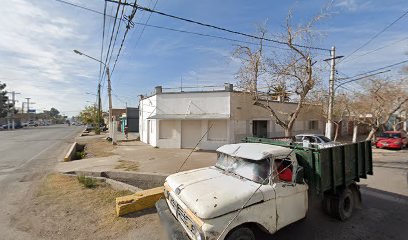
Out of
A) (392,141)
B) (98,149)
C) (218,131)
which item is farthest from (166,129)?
(392,141)

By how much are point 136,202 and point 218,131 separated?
1151 centimetres

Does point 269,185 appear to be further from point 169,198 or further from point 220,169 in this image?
point 169,198

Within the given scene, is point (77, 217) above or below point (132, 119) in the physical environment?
below

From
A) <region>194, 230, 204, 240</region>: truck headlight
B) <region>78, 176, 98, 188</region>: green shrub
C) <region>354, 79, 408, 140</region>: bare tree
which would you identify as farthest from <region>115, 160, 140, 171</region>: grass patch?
<region>354, 79, 408, 140</region>: bare tree

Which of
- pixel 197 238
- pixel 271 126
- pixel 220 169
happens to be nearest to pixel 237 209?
pixel 197 238

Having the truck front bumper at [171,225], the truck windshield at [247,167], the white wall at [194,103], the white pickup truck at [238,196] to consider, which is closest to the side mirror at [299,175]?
the white pickup truck at [238,196]

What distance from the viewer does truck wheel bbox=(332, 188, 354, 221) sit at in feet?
17.2

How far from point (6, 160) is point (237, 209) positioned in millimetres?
14472

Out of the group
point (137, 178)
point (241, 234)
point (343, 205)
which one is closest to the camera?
point (241, 234)

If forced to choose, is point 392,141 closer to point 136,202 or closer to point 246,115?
point 246,115

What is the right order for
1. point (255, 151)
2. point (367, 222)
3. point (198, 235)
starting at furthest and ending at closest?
point (367, 222) → point (255, 151) → point (198, 235)

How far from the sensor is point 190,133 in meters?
17.2

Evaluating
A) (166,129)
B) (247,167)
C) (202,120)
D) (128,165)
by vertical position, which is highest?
(202,120)

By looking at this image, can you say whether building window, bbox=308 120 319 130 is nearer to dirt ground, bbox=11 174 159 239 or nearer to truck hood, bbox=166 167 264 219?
dirt ground, bbox=11 174 159 239
